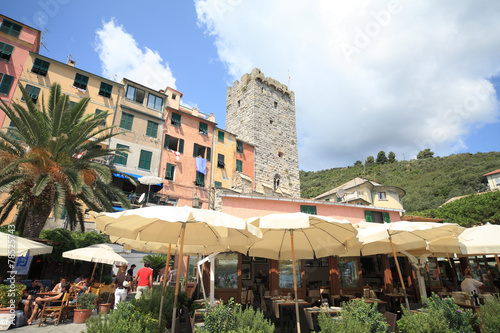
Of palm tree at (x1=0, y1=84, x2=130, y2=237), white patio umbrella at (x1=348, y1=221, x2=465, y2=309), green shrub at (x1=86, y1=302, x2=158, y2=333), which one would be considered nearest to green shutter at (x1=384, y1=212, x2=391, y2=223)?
white patio umbrella at (x1=348, y1=221, x2=465, y2=309)

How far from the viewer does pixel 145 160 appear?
21.3m

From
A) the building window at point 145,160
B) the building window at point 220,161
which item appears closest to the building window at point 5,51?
the building window at point 145,160

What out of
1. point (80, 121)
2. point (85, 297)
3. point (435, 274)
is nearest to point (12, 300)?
point (85, 297)

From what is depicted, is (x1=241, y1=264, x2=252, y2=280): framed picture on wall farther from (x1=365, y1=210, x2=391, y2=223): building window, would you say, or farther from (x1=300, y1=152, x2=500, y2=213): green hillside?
(x1=300, y1=152, x2=500, y2=213): green hillside

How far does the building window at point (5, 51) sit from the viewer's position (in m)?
18.1

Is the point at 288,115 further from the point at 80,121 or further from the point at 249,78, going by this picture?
the point at 80,121

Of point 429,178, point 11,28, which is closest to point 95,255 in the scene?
point 11,28

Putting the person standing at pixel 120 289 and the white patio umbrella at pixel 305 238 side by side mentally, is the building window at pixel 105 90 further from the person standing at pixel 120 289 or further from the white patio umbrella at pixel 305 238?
the white patio umbrella at pixel 305 238

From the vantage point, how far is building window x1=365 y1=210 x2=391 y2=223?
16328 mm

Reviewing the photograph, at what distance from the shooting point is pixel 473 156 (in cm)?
6172

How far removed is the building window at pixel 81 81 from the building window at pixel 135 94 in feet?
9.55

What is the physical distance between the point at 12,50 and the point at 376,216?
26.7m

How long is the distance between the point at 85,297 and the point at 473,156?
7797 cm

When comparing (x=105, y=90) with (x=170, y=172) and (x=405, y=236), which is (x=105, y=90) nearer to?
(x=170, y=172)
